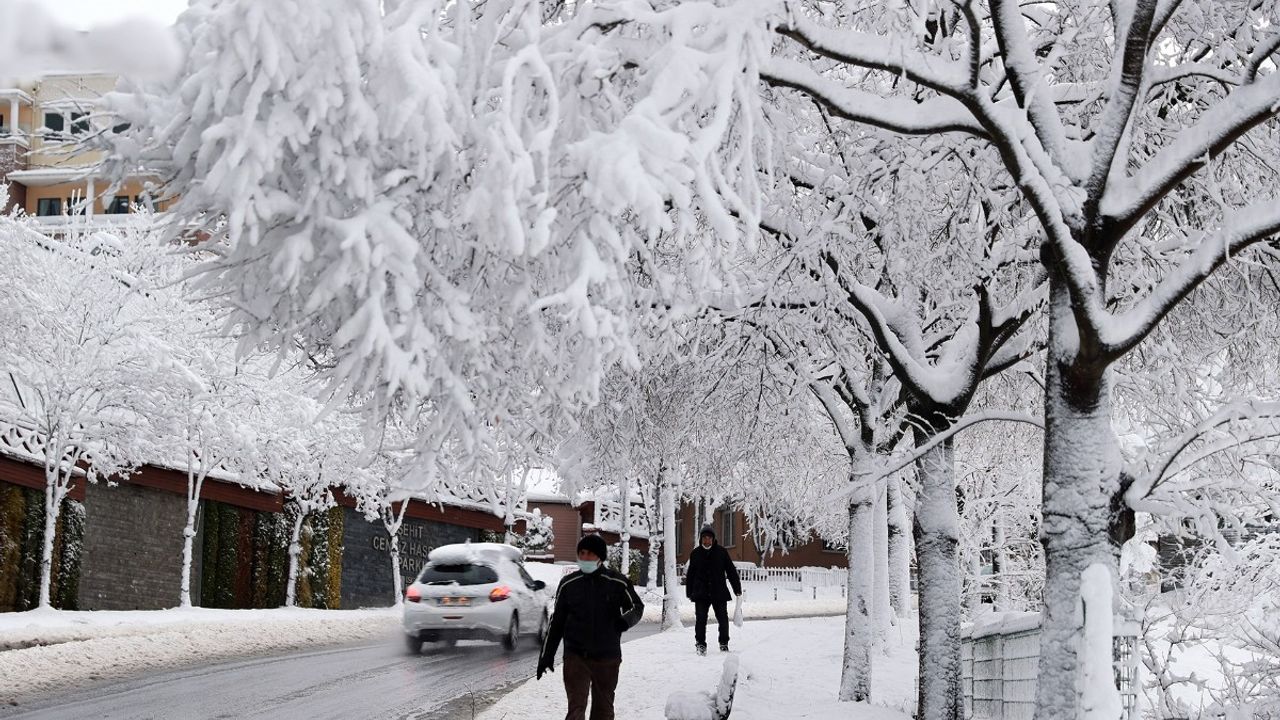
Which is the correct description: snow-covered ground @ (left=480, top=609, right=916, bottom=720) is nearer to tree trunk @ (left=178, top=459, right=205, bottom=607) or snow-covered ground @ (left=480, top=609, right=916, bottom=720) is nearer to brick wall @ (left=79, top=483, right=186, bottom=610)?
A: tree trunk @ (left=178, top=459, right=205, bottom=607)

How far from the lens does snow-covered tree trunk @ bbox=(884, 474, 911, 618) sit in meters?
24.8

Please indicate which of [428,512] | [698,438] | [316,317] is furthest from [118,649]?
[428,512]

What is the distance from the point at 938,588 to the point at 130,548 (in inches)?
832

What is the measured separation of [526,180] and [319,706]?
849 centimetres

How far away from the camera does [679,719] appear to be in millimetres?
8312

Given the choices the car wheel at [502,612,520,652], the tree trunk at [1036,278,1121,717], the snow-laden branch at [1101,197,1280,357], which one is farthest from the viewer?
the car wheel at [502,612,520,652]

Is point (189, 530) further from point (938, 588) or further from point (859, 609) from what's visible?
point (938, 588)

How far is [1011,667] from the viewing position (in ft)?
35.9

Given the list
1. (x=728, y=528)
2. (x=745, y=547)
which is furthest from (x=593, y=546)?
(x=728, y=528)

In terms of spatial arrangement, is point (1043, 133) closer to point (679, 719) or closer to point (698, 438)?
point (679, 719)

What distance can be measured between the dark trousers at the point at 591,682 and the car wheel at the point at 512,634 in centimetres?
905

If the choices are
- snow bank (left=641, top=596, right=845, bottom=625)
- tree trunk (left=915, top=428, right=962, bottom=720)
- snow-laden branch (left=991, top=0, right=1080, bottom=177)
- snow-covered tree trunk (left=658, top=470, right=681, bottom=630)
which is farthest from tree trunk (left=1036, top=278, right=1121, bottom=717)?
snow bank (left=641, top=596, right=845, bottom=625)

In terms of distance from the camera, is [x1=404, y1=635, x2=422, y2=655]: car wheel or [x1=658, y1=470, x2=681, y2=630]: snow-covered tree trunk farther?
[x1=658, y1=470, x2=681, y2=630]: snow-covered tree trunk

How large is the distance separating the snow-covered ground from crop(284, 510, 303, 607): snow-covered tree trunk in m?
12.5
